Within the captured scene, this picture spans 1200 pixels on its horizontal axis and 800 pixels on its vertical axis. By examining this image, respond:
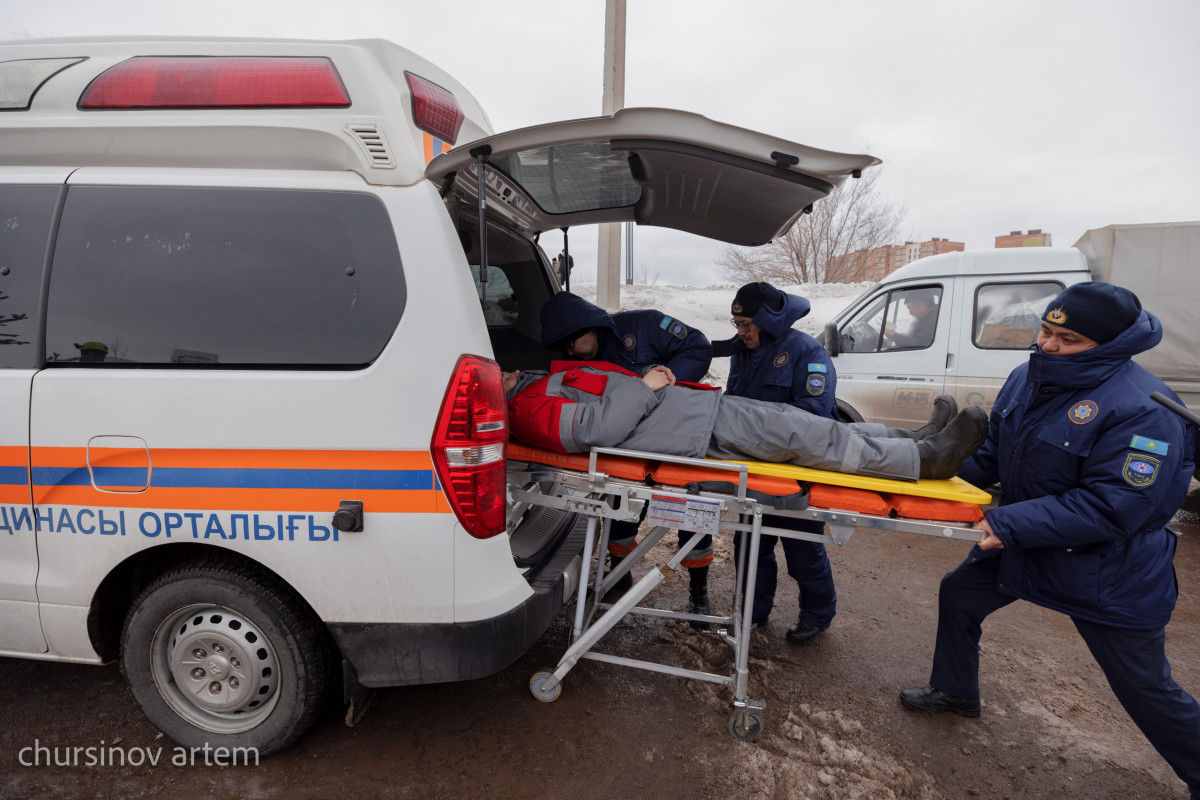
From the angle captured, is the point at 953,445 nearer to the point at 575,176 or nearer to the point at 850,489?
the point at 850,489

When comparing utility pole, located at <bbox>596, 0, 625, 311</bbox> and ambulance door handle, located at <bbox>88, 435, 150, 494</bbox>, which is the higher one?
utility pole, located at <bbox>596, 0, 625, 311</bbox>

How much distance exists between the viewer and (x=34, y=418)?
2.12 meters

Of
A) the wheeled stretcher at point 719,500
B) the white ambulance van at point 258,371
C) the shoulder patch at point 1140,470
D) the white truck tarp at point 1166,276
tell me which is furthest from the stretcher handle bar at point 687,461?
the white truck tarp at point 1166,276

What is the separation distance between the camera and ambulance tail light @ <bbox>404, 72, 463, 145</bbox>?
2.29m

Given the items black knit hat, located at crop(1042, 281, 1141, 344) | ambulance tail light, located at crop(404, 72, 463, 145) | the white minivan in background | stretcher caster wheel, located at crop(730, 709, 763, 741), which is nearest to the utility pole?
the white minivan in background

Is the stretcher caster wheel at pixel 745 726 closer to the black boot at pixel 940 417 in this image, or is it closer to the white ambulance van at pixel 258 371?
the white ambulance van at pixel 258 371

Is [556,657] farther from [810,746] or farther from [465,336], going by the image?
[465,336]

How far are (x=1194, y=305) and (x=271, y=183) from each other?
704 centimetres

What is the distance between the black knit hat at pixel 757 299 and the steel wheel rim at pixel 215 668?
2734mm

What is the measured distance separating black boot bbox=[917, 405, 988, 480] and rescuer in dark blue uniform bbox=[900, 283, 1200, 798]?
0.21 m

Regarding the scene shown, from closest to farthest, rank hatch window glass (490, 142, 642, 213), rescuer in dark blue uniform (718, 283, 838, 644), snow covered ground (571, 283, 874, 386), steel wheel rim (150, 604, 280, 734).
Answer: steel wheel rim (150, 604, 280, 734) → hatch window glass (490, 142, 642, 213) → rescuer in dark blue uniform (718, 283, 838, 644) → snow covered ground (571, 283, 874, 386)

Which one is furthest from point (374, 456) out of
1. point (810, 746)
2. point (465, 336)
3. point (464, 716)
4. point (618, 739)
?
point (810, 746)

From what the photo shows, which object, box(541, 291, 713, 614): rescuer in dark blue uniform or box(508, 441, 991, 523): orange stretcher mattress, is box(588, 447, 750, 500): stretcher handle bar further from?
box(541, 291, 713, 614): rescuer in dark blue uniform

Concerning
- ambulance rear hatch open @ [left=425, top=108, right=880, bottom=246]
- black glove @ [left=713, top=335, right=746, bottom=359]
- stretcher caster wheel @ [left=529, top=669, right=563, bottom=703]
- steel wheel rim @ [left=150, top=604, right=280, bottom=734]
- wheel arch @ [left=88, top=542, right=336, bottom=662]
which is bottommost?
stretcher caster wheel @ [left=529, top=669, right=563, bottom=703]
